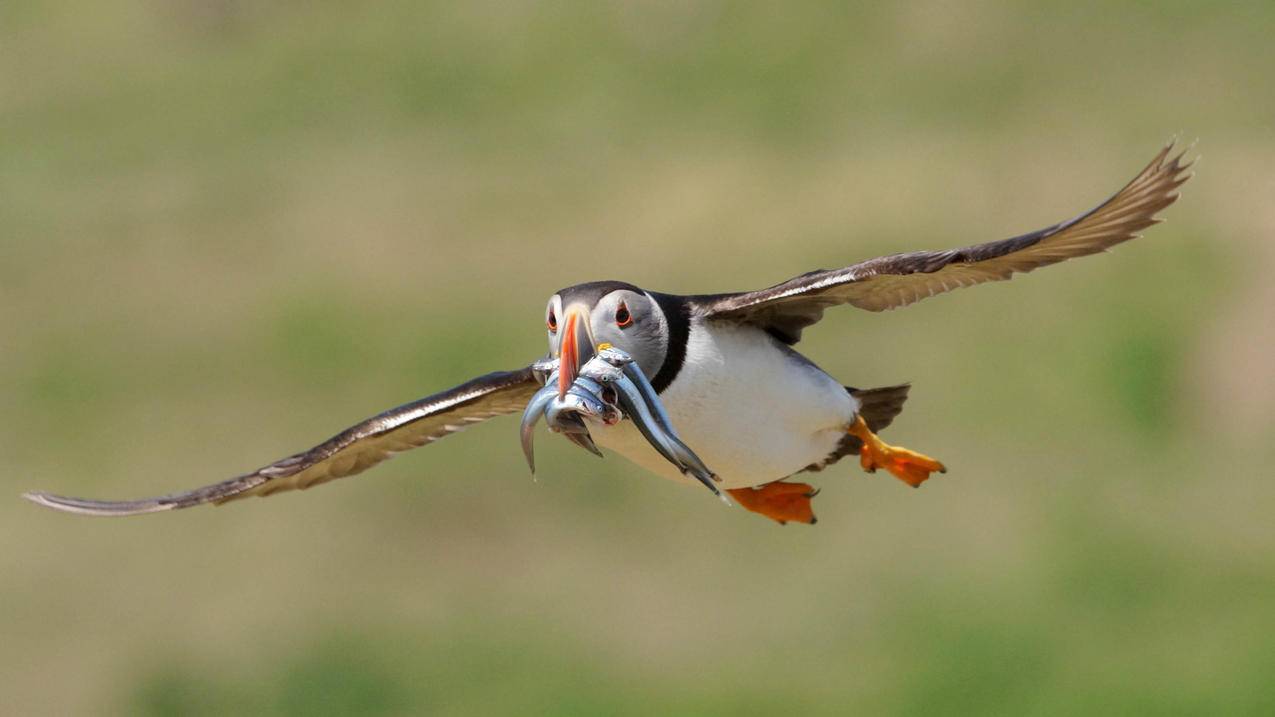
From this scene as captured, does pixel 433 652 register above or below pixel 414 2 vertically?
below

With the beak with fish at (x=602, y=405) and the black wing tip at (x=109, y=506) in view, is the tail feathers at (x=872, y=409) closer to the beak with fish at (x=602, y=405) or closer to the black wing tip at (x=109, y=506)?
the beak with fish at (x=602, y=405)

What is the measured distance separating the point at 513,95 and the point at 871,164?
528 cm

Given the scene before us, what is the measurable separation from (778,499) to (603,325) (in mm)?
2556

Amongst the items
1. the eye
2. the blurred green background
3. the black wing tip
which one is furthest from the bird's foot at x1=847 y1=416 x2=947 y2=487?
the blurred green background

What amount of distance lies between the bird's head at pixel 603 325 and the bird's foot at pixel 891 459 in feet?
5.25

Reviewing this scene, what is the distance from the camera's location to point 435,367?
93.8ft

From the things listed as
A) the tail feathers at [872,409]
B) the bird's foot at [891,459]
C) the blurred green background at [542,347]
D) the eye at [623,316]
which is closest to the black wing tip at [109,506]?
the eye at [623,316]

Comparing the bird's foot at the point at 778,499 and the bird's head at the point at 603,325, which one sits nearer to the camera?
the bird's head at the point at 603,325

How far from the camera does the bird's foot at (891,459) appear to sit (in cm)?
1309

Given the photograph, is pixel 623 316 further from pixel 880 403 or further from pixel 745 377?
pixel 880 403

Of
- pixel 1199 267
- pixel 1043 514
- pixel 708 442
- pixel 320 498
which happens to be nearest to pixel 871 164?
pixel 1199 267

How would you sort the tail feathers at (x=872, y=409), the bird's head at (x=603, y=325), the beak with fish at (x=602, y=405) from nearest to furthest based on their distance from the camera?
the beak with fish at (x=602, y=405)
the bird's head at (x=603, y=325)
the tail feathers at (x=872, y=409)

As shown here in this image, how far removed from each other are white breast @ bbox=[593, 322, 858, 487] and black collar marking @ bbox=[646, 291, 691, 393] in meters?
0.04

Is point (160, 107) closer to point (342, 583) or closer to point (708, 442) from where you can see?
point (342, 583)
